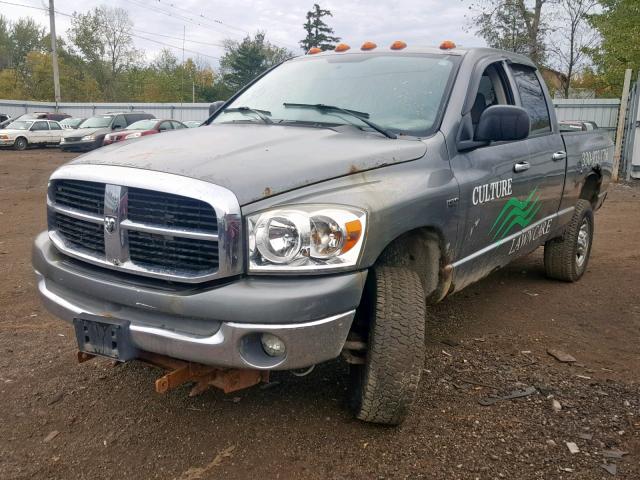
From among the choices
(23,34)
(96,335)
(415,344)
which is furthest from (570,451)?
(23,34)

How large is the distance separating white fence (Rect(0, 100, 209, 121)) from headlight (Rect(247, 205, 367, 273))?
105 ft

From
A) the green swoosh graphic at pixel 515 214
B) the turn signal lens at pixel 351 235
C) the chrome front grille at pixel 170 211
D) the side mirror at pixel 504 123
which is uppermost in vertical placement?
the side mirror at pixel 504 123

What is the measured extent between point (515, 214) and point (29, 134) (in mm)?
27286

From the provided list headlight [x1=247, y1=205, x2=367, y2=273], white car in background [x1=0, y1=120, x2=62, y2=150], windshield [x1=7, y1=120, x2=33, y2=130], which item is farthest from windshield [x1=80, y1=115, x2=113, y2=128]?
headlight [x1=247, y1=205, x2=367, y2=273]

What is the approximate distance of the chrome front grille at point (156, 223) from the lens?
Answer: 7.59ft

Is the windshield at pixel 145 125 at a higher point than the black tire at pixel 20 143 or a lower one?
higher

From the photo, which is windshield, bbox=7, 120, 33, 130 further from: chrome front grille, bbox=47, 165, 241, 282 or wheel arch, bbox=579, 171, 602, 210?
chrome front grille, bbox=47, 165, 241, 282

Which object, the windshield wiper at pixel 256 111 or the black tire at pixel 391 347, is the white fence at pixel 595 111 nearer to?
the windshield wiper at pixel 256 111

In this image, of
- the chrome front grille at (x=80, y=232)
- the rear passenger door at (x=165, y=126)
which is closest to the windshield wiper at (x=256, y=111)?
the chrome front grille at (x=80, y=232)

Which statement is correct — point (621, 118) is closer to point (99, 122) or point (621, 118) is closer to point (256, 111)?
point (256, 111)

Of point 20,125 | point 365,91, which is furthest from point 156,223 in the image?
point 20,125

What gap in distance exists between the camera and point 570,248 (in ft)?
17.6

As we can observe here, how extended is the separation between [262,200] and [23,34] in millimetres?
70189

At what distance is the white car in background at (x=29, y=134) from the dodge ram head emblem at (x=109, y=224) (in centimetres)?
2690
